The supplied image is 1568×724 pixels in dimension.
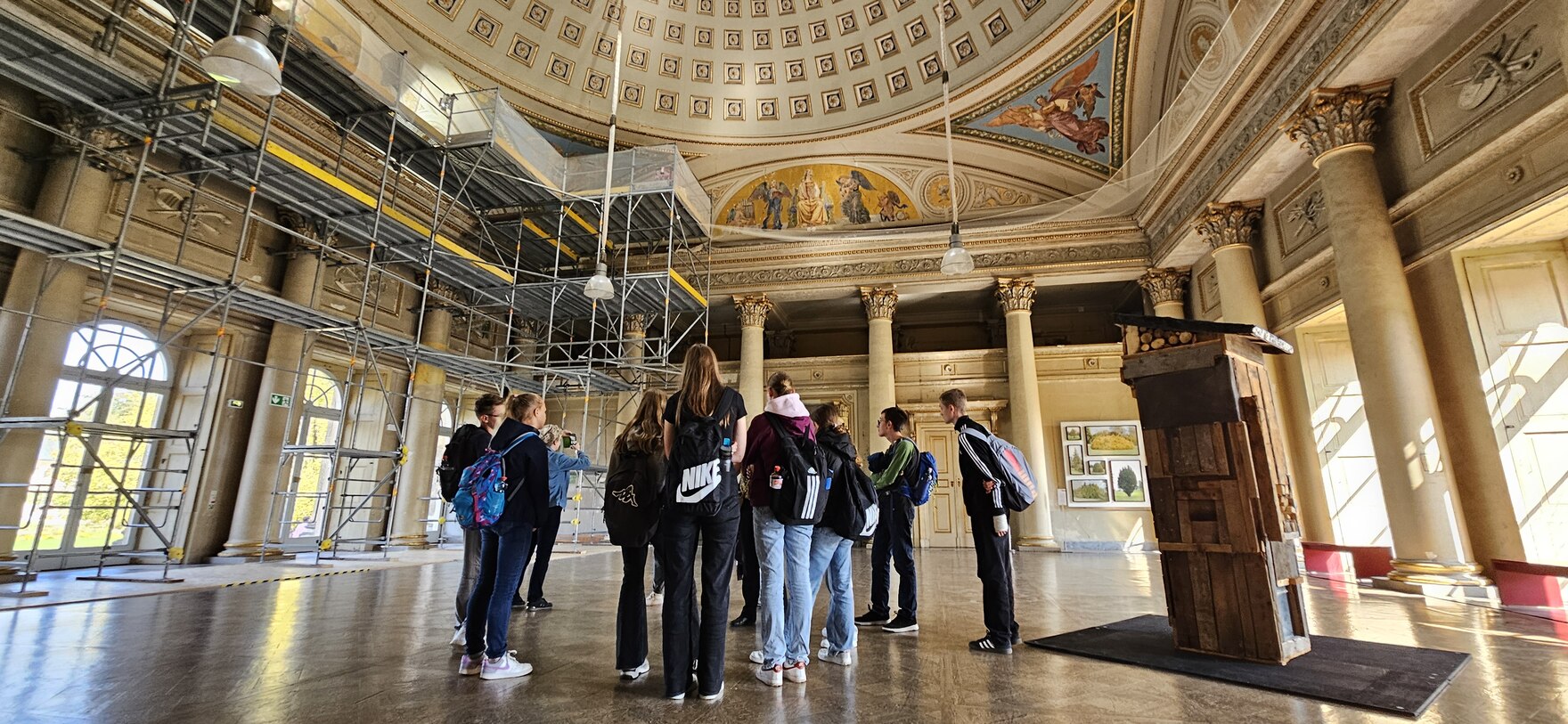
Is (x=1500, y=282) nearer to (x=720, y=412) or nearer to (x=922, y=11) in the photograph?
(x=720, y=412)

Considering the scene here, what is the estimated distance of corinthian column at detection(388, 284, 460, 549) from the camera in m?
11.5

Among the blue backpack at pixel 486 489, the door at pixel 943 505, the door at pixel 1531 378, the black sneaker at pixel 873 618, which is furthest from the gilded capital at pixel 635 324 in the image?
the door at pixel 1531 378

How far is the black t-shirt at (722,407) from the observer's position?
284 cm

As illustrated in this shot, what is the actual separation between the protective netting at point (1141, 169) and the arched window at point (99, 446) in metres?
10.8

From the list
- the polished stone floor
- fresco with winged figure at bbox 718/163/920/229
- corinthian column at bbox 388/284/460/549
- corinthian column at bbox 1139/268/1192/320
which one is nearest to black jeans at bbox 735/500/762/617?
the polished stone floor

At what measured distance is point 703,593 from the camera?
9.11 feet

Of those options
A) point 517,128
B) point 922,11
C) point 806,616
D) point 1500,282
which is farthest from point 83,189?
point 1500,282

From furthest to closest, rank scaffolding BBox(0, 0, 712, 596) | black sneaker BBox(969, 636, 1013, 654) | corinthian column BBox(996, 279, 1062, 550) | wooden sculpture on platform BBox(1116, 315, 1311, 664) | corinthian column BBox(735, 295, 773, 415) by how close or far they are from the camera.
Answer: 1. corinthian column BBox(735, 295, 773, 415)
2. corinthian column BBox(996, 279, 1062, 550)
3. scaffolding BBox(0, 0, 712, 596)
4. black sneaker BBox(969, 636, 1013, 654)
5. wooden sculpture on platform BBox(1116, 315, 1311, 664)

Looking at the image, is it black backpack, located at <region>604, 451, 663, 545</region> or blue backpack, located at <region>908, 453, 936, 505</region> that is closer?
black backpack, located at <region>604, 451, 663, 545</region>

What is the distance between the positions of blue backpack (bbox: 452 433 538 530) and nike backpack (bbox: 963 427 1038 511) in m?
2.63

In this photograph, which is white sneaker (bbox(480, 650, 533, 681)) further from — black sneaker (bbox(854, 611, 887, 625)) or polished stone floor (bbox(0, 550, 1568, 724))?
black sneaker (bbox(854, 611, 887, 625))

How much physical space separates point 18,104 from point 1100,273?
16730 millimetres

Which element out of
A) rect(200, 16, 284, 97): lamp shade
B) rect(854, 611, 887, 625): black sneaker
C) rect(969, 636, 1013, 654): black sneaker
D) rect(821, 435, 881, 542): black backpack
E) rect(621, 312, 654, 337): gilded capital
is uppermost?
rect(621, 312, 654, 337): gilded capital

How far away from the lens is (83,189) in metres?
6.98
